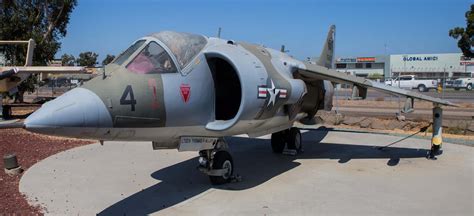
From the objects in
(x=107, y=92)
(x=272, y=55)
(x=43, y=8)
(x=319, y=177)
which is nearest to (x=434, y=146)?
(x=319, y=177)

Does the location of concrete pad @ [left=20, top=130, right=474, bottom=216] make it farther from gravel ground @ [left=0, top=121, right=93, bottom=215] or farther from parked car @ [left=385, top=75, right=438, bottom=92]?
parked car @ [left=385, top=75, right=438, bottom=92]

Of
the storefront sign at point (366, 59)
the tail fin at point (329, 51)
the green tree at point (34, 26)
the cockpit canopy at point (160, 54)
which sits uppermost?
the storefront sign at point (366, 59)

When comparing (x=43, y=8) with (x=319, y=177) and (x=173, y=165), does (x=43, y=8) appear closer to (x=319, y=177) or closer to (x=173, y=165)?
(x=173, y=165)

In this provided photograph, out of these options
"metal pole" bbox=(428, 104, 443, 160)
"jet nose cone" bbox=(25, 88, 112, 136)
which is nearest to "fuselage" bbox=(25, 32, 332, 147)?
"jet nose cone" bbox=(25, 88, 112, 136)

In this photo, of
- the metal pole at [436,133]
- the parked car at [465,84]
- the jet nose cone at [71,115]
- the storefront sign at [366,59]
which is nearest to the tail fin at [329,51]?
the metal pole at [436,133]

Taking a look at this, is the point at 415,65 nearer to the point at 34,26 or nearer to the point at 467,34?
the point at 467,34

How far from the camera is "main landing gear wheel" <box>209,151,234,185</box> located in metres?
7.71

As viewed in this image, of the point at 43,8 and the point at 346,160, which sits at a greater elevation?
the point at 43,8

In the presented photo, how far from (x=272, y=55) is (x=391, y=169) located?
347cm

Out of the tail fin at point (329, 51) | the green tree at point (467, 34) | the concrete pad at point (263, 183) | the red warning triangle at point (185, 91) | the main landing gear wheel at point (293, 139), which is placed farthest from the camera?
the green tree at point (467, 34)

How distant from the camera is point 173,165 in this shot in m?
9.71

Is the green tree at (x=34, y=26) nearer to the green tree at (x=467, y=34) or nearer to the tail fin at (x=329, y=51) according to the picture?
the tail fin at (x=329, y=51)

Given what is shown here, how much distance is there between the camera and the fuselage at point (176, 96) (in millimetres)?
5633

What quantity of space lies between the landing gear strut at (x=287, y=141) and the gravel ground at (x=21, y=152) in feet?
18.5
